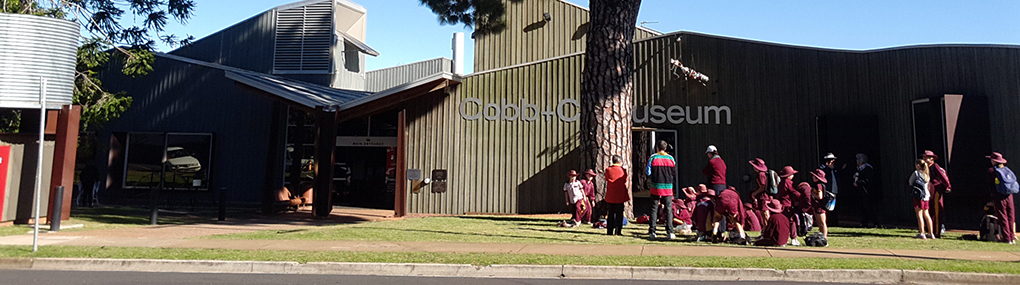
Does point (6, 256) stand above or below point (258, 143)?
below

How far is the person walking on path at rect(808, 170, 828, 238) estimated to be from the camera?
980cm

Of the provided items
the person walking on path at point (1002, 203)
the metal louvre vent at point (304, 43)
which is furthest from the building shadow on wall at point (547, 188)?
the metal louvre vent at point (304, 43)

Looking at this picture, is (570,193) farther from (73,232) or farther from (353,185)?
(353,185)

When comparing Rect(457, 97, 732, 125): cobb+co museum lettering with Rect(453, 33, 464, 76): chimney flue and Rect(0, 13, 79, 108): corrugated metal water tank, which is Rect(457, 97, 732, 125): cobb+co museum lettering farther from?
Rect(0, 13, 79, 108): corrugated metal water tank

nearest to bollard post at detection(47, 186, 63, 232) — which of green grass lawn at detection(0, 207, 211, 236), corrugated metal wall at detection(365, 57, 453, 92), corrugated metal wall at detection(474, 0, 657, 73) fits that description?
green grass lawn at detection(0, 207, 211, 236)

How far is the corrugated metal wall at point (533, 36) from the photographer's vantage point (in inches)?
802

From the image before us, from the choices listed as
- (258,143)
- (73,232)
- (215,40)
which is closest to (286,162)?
(258,143)

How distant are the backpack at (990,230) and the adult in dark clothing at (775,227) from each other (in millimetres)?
3684

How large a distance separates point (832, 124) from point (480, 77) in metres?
8.76

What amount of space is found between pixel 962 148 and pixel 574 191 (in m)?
8.01

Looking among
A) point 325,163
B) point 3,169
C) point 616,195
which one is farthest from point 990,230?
point 3,169

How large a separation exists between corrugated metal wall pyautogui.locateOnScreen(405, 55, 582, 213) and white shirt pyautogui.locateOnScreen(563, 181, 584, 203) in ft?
14.4

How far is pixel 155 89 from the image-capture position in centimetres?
2248

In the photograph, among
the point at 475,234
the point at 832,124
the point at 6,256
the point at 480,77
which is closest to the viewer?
the point at 6,256
